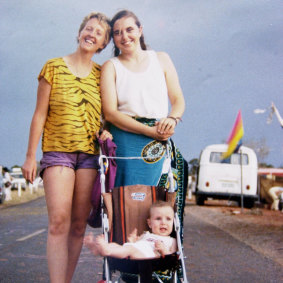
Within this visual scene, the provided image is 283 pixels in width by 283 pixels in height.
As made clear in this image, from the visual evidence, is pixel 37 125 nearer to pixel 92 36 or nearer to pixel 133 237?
pixel 92 36

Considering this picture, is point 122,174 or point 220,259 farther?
point 220,259

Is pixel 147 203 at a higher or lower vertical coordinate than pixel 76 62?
lower

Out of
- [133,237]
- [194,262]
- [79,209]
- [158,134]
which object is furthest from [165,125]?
[194,262]

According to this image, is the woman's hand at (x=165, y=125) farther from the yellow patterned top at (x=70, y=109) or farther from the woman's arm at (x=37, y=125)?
the woman's arm at (x=37, y=125)

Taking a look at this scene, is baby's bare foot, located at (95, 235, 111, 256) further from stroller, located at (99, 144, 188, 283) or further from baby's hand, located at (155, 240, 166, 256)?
baby's hand, located at (155, 240, 166, 256)

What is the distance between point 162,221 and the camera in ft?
10.5

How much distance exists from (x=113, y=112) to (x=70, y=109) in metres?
0.31

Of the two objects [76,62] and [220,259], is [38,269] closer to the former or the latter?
[220,259]

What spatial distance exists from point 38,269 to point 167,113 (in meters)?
3.17

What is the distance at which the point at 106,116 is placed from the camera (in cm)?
350

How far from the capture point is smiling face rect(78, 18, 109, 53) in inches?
141

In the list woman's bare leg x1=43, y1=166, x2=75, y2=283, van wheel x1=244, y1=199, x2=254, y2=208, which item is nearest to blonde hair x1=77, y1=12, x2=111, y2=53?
woman's bare leg x1=43, y1=166, x2=75, y2=283

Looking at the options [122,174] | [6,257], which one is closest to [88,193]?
[122,174]

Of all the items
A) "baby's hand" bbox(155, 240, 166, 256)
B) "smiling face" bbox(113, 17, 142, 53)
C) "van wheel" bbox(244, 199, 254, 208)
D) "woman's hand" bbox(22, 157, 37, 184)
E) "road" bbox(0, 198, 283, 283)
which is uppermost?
"smiling face" bbox(113, 17, 142, 53)
